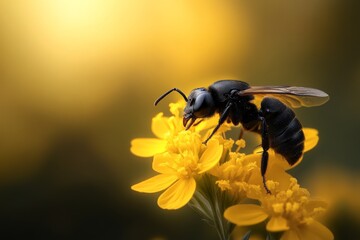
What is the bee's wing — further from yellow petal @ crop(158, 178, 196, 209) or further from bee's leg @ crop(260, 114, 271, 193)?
yellow petal @ crop(158, 178, 196, 209)

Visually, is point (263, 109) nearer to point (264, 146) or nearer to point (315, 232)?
point (264, 146)

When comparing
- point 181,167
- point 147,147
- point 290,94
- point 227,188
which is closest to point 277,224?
point 227,188

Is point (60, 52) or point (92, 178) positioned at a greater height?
point (60, 52)

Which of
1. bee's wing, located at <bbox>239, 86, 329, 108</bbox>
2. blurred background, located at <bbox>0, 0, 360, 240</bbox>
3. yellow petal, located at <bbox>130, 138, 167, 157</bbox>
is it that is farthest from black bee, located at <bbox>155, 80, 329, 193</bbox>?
blurred background, located at <bbox>0, 0, 360, 240</bbox>

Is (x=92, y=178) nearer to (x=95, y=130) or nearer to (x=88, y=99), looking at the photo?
(x=95, y=130)

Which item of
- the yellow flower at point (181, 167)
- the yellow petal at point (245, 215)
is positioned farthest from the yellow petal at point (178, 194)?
the yellow petal at point (245, 215)

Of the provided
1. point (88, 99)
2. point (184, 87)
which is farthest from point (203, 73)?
point (88, 99)
